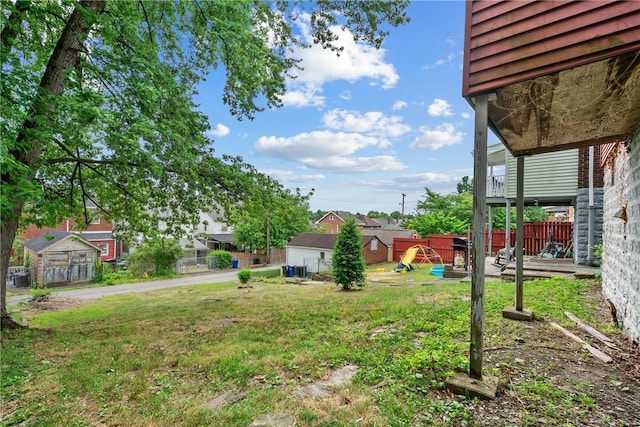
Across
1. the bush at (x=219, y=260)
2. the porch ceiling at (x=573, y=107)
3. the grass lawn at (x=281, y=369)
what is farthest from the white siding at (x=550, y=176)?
the bush at (x=219, y=260)

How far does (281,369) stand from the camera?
3.15 meters

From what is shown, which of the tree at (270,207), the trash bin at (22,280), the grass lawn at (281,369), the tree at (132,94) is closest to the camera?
the grass lawn at (281,369)

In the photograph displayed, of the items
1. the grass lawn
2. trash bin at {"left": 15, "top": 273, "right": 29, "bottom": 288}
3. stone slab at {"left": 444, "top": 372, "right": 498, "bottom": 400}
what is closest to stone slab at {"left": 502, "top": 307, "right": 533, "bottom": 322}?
the grass lawn

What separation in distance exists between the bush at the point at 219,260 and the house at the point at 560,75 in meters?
25.0

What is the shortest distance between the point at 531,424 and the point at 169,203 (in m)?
7.35

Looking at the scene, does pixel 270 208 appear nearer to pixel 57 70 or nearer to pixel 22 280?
pixel 57 70

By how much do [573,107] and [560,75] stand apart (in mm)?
923

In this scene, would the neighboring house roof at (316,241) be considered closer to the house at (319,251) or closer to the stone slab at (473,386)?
the house at (319,251)

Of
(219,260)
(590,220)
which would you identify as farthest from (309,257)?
(590,220)

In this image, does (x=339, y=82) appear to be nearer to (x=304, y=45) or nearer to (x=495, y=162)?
(x=304, y=45)

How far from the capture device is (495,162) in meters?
13.7

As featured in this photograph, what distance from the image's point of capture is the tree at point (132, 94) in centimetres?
423

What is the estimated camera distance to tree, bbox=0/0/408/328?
4227 millimetres

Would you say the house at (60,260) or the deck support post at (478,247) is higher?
the deck support post at (478,247)
